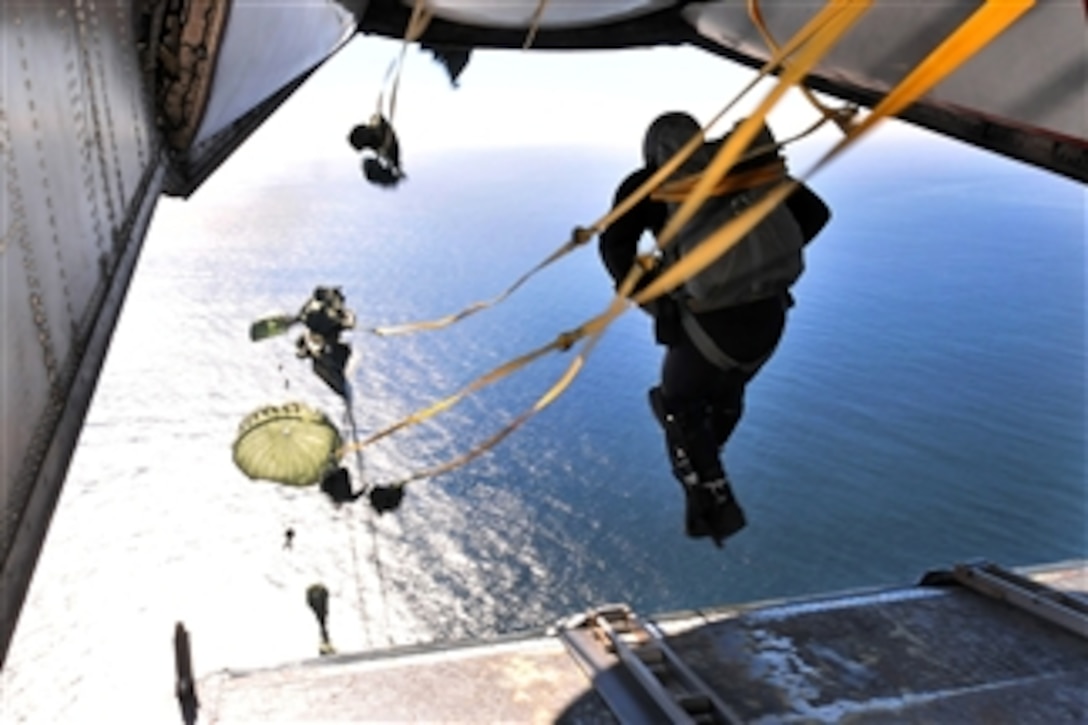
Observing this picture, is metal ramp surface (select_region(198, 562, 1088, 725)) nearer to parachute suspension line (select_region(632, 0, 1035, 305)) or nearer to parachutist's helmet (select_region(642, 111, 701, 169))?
parachutist's helmet (select_region(642, 111, 701, 169))

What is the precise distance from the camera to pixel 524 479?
5791 cm

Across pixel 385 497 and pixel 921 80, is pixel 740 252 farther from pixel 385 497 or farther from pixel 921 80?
pixel 385 497

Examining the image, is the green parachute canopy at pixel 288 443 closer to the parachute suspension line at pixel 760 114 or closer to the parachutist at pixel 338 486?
the parachutist at pixel 338 486

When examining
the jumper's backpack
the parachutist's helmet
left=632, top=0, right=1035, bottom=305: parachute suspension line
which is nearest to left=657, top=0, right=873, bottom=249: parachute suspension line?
left=632, top=0, right=1035, bottom=305: parachute suspension line

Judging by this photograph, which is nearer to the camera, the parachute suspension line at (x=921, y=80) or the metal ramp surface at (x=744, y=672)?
the parachute suspension line at (x=921, y=80)

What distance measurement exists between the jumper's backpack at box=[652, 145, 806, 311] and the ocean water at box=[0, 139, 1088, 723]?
40.6m

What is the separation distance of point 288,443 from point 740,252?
13928 mm

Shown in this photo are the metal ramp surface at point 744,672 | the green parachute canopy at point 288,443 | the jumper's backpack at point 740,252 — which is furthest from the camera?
the green parachute canopy at point 288,443

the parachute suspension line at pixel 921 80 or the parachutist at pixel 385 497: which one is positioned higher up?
the parachute suspension line at pixel 921 80

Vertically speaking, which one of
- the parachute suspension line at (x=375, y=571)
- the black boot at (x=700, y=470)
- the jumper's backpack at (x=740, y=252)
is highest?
the jumper's backpack at (x=740, y=252)

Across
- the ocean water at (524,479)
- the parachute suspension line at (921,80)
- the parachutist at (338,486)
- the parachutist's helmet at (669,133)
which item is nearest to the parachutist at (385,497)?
the parachutist at (338,486)

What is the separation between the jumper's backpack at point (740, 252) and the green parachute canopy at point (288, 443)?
42.1ft

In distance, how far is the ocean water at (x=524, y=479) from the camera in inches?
1886

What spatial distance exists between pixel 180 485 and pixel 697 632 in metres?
54.0
